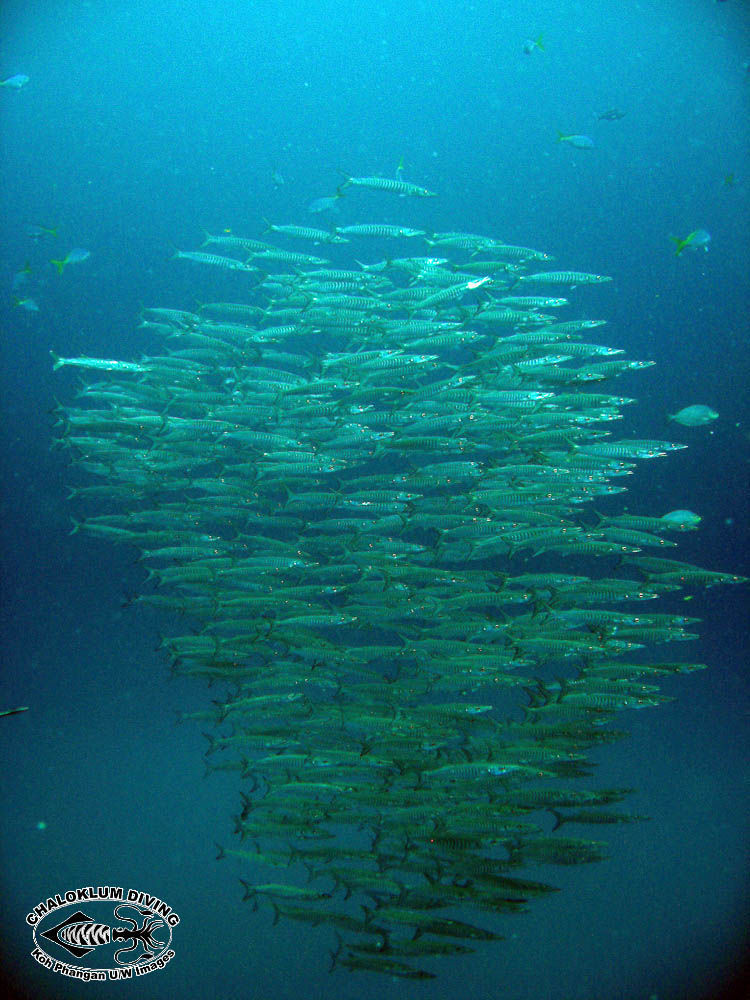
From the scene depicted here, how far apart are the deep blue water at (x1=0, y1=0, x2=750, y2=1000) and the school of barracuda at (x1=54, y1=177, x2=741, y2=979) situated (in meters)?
3.52

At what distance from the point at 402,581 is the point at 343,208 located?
6940 millimetres

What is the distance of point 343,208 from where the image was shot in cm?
925

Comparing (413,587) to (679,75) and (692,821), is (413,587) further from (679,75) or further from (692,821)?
(679,75)

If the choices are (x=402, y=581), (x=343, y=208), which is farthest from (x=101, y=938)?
(x=343, y=208)

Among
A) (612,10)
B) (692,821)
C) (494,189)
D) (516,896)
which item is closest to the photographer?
(516,896)

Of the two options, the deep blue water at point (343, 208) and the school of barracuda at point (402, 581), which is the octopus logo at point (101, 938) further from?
the deep blue water at point (343, 208)

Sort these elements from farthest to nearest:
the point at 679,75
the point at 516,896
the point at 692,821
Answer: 1. the point at 679,75
2. the point at 692,821
3. the point at 516,896

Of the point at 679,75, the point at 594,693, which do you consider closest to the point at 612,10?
the point at 679,75

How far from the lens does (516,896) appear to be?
3.62 metres

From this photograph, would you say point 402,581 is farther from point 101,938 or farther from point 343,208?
point 343,208

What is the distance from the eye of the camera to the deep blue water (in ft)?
26.2

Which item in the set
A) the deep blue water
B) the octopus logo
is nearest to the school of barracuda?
the octopus logo

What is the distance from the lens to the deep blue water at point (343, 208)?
26.2 ft

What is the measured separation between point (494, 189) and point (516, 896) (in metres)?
8.90
